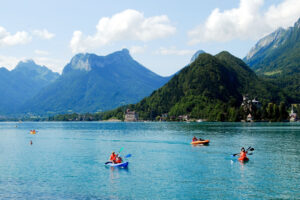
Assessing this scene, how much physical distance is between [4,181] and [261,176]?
141 ft

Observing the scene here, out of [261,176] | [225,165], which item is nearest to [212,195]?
[261,176]

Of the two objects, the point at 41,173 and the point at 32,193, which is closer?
the point at 32,193

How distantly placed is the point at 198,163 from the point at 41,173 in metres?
31.7

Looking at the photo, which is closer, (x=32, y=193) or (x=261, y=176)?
(x=32, y=193)

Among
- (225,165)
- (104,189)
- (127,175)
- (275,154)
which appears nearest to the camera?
(104,189)

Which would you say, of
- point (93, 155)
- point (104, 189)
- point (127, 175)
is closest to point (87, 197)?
point (104, 189)

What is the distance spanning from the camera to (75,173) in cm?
6544

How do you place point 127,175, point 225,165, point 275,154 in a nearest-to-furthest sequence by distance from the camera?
point 127,175
point 225,165
point 275,154

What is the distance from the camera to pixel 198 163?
74.2m

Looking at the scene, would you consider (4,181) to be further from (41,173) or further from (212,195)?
(212,195)

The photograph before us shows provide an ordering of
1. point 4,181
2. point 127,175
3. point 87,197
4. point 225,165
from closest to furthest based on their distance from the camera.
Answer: point 87,197
point 4,181
point 127,175
point 225,165

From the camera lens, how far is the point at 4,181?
191ft

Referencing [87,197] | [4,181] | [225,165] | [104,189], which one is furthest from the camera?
[225,165]

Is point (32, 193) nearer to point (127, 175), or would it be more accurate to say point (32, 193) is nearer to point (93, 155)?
point (127, 175)
